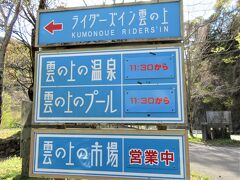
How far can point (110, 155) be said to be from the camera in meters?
3.17

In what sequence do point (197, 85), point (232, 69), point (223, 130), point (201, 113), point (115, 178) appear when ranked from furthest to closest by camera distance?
point (201, 113) → point (232, 69) → point (197, 85) → point (223, 130) → point (115, 178)

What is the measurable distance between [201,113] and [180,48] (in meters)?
28.6

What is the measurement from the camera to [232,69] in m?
26.4

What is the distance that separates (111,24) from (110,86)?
74cm

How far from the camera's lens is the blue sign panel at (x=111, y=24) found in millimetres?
3256

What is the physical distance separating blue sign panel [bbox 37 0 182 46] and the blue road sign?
0.18 m

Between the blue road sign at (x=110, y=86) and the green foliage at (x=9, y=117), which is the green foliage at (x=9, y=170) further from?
the green foliage at (x=9, y=117)

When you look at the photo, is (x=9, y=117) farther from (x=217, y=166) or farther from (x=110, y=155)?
(x=110, y=155)

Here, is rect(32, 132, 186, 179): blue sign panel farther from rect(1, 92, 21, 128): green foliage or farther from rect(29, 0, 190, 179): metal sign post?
rect(1, 92, 21, 128): green foliage

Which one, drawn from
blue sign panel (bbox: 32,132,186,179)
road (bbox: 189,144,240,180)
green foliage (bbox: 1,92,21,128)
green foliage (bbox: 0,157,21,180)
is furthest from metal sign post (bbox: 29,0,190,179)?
green foliage (bbox: 1,92,21,128)

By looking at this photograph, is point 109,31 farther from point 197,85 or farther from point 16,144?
point 197,85

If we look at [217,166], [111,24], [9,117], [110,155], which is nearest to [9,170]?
[110,155]

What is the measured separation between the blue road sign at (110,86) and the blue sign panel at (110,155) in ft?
0.65

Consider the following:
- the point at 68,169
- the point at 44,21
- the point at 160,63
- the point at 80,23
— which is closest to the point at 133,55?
the point at 160,63
